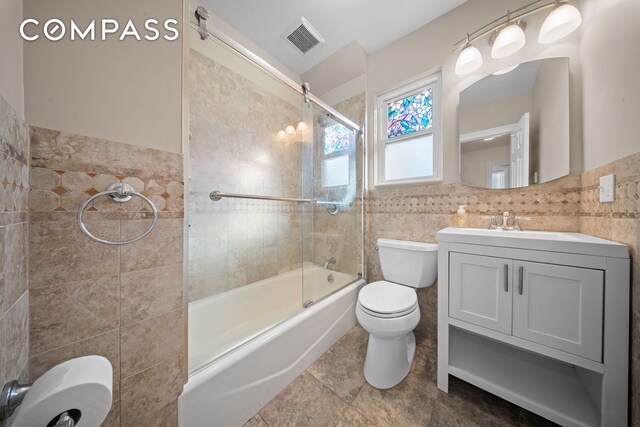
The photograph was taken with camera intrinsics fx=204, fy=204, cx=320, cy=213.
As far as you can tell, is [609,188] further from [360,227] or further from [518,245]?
[360,227]

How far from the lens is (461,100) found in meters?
1.42

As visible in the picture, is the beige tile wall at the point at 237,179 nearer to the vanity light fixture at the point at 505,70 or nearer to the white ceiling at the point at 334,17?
the white ceiling at the point at 334,17

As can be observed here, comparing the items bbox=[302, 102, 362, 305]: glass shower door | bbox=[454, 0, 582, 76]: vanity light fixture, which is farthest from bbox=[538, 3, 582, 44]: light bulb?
bbox=[302, 102, 362, 305]: glass shower door

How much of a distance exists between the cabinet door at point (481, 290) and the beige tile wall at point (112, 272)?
4.23ft

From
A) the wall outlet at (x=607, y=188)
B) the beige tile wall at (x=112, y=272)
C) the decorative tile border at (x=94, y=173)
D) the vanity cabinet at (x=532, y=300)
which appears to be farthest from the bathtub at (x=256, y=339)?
the wall outlet at (x=607, y=188)

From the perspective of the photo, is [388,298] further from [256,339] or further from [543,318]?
[256,339]

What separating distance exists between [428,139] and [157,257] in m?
1.88

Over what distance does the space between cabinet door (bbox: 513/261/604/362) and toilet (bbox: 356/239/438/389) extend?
0.48 m

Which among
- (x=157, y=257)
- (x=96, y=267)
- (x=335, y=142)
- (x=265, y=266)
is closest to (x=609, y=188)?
(x=335, y=142)

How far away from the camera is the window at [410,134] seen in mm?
1592

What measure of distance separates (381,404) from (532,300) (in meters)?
0.88

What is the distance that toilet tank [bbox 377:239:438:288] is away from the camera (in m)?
1.43

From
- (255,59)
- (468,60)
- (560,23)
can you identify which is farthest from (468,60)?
(255,59)

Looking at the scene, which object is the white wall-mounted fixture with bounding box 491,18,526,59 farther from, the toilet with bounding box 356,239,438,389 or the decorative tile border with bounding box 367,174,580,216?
the toilet with bounding box 356,239,438,389
